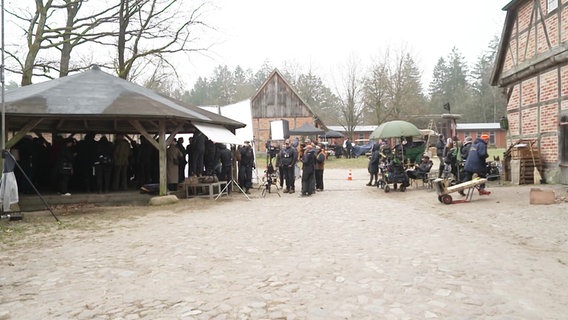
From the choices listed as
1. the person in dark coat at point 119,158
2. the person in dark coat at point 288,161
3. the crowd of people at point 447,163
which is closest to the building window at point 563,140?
the crowd of people at point 447,163

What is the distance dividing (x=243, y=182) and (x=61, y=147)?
5.82m

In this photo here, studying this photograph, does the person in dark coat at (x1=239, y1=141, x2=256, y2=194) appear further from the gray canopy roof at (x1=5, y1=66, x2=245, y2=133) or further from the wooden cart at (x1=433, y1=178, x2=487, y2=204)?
the wooden cart at (x1=433, y1=178, x2=487, y2=204)

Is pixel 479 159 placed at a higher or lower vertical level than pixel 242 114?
lower

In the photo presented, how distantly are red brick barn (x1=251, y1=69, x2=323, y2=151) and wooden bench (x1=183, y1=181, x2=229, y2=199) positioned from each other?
24.3 metres

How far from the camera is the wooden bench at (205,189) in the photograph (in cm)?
1299

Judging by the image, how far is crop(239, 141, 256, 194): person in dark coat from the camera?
14.8m

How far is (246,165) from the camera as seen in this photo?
14773 mm

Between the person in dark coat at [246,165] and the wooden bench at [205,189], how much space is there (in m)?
1.13

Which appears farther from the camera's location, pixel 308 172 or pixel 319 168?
pixel 319 168

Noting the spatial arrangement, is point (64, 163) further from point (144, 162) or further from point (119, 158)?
point (144, 162)

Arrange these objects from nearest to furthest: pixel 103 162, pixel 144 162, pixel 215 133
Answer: pixel 103 162, pixel 215 133, pixel 144 162

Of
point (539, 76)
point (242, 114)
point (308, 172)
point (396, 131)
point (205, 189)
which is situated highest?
point (539, 76)

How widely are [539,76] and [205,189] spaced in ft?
36.2

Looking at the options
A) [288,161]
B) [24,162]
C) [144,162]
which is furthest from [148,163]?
[288,161]
